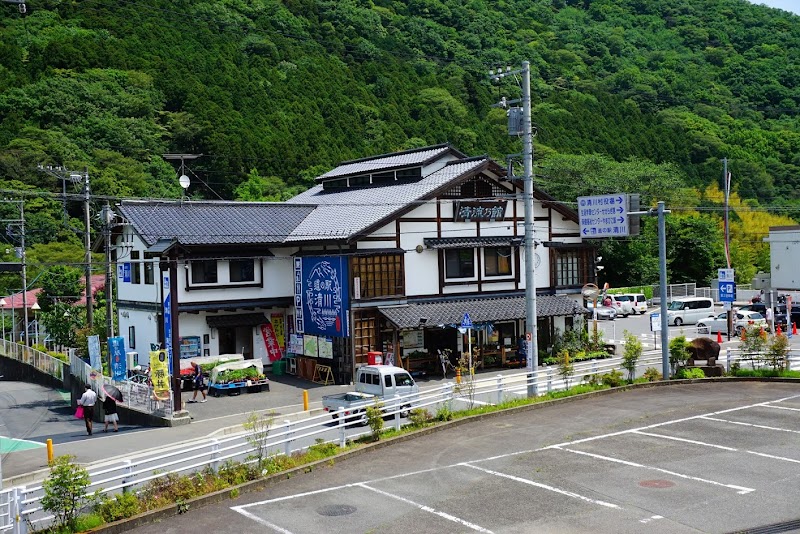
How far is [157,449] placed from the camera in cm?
2016

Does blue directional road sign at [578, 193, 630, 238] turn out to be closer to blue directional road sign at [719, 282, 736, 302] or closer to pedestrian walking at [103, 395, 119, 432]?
blue directional road sign at [719, 282, 736, 302]

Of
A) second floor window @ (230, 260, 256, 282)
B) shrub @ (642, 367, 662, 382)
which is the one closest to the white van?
shrub @ (642, 367, 662, 382)

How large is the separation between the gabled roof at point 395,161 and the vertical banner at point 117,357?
1517 cm

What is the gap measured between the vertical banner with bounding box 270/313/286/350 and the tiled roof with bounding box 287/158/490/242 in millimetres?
3402

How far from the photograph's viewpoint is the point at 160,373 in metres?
24.2

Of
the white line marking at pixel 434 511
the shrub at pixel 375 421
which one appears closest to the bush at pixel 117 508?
the white line marking at pixel 434 511

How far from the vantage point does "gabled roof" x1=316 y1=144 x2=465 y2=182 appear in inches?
1405

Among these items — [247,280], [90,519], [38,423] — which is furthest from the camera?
[247,280]

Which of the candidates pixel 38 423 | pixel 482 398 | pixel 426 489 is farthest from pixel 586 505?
pixel 38 423

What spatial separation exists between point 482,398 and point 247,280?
42.2 feet

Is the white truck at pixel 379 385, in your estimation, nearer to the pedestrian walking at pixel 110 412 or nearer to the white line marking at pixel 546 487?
the pedestrian walking at pixel 110 412

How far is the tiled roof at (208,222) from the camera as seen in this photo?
102 ft

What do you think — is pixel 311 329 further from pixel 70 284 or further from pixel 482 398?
pixel 70 284

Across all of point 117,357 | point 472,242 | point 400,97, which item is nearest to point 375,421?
point 117,357
